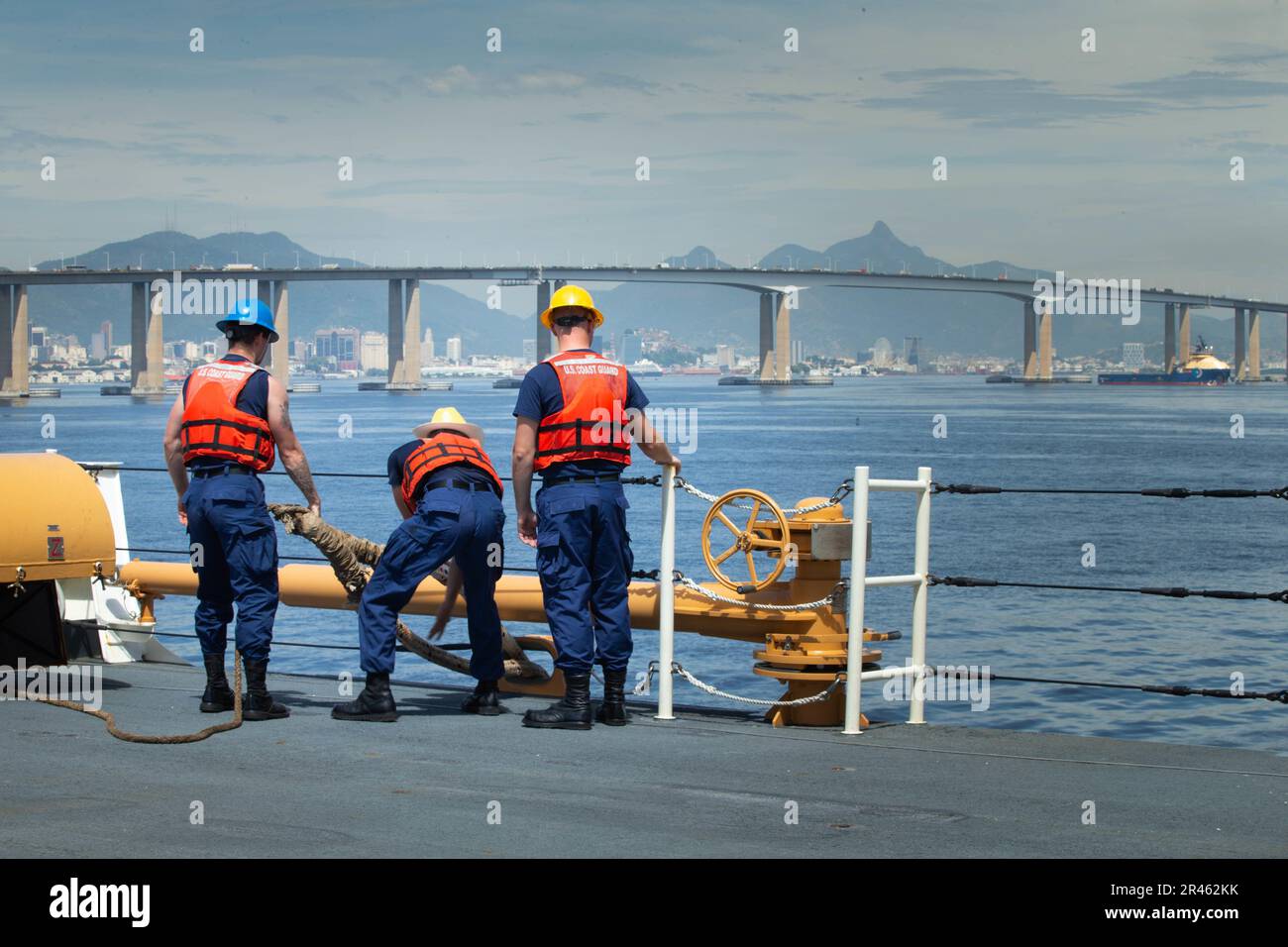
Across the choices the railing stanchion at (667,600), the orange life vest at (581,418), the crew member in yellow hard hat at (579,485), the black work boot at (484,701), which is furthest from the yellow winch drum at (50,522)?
the railing stanchion at (667,600)

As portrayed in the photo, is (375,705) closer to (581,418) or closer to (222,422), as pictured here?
(222,422)

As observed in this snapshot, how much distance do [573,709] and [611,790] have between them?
1.31 meters

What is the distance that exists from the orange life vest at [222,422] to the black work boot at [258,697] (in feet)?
2.99

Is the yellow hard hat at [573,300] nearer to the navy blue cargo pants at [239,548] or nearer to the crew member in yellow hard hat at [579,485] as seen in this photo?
the crew member in yellow hard hat at [579,485]

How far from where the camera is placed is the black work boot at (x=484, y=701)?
7.62 metres

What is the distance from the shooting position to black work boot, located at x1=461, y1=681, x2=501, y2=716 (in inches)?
300

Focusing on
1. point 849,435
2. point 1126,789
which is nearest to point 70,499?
point 1126,789


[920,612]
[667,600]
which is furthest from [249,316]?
[920,612]

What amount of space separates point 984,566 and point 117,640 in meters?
25.2

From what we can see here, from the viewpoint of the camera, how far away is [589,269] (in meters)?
138

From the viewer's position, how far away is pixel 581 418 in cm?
703

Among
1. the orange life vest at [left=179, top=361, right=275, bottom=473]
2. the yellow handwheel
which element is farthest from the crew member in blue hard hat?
the yellow handwheel

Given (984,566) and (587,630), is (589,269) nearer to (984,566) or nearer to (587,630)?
(984,566)

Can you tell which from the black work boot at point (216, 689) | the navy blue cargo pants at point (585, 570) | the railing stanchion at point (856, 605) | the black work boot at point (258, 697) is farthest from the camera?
the black work boot at point (216, 689)
